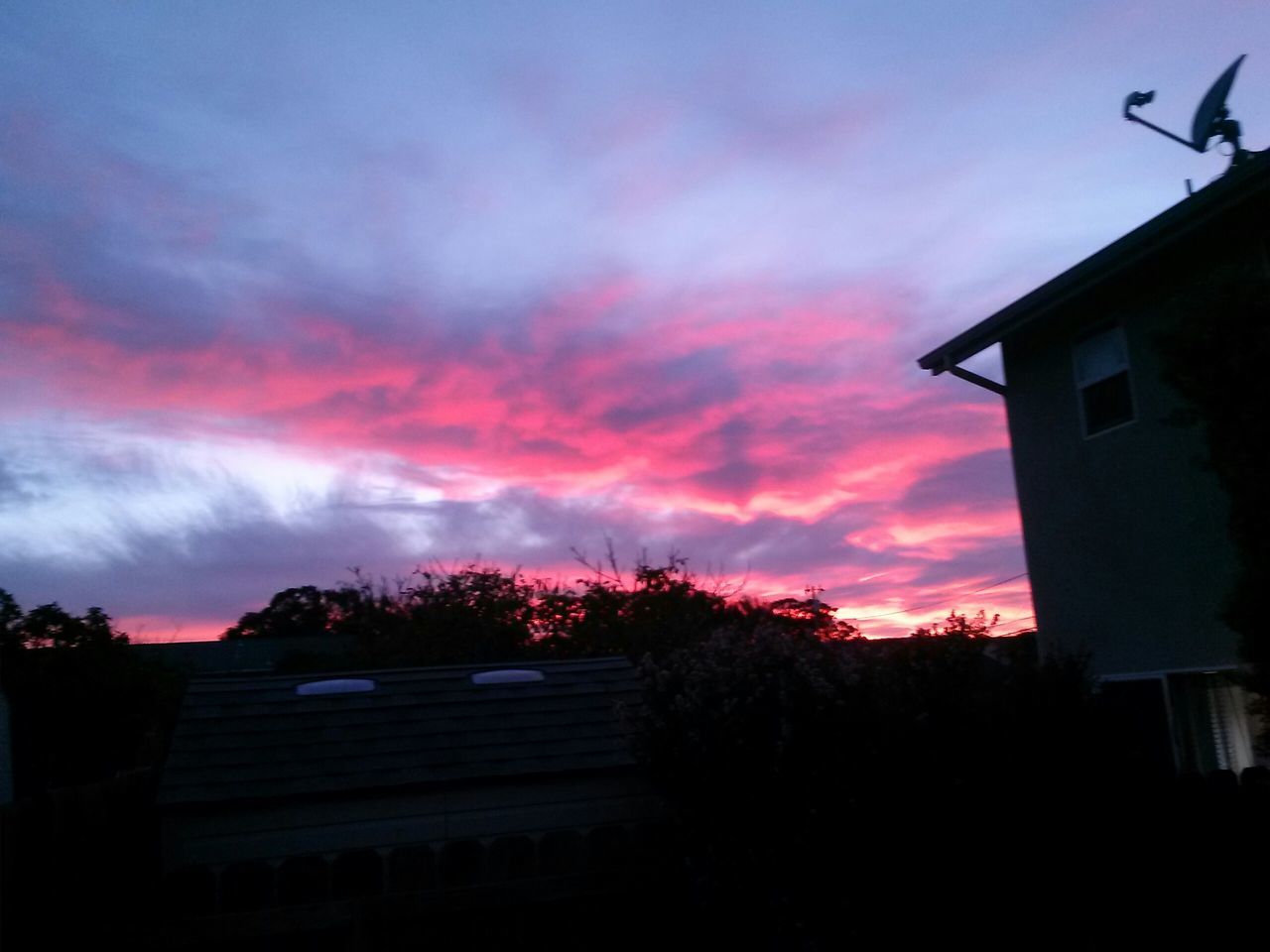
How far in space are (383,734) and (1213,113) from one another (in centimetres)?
1102

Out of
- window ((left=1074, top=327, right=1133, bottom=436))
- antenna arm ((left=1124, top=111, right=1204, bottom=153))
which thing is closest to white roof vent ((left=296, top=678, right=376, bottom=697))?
window ((left=1074, top=327, right=1133, bottom=436))

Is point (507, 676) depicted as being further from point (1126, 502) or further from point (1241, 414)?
point (1241, 414)

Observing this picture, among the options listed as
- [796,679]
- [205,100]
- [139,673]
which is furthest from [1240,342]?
[139,673]

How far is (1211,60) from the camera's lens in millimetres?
12844

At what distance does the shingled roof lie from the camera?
9.16m

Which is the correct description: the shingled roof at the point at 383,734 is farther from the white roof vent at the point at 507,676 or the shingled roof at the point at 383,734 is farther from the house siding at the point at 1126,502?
the house siding at the point at 1126,502

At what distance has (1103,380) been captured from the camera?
471 inches

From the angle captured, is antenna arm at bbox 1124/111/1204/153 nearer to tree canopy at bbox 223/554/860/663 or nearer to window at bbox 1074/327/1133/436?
window at bbox 1074/327/1133/436

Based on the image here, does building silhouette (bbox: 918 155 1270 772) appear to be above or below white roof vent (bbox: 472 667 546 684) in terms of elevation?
above

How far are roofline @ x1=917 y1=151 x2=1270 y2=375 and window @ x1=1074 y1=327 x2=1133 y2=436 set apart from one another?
0.65 metres

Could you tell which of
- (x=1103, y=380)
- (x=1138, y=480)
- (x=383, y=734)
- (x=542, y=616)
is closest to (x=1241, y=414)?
(x=1138, y=480)

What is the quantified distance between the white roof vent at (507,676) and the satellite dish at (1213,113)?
9.46 meters

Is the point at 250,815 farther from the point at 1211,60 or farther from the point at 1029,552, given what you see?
the point at 1211,60

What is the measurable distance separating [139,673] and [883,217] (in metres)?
18.0
